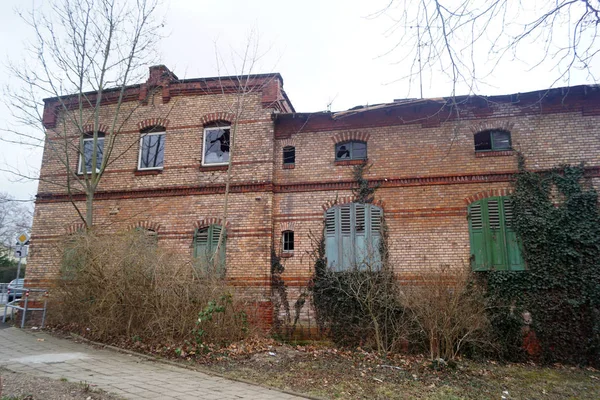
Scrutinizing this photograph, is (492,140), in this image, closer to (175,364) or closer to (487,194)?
(487,194)

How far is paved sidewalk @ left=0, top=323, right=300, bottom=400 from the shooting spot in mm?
6207

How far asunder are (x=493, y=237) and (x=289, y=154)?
6318 millimetres

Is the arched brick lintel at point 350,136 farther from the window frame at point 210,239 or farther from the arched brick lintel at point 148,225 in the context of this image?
the arched brick lintel at point 148,225

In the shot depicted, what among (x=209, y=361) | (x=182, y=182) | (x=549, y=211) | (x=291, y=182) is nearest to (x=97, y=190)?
(x=182, y=182)

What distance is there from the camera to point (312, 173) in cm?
1252

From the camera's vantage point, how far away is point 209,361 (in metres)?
8.35

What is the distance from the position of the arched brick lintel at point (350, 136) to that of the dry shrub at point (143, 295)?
5592 mm

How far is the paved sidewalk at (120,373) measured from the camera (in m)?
6.21

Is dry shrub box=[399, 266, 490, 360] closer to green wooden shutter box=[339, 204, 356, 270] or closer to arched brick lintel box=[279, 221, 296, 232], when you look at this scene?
green wooden shutter box=[339, 204, 356, 270]

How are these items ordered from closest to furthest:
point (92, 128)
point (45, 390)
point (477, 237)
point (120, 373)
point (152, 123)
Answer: point (45, 390) < point (120, 373) < point (477, 237) < point (152, 123) < point (92, 128)

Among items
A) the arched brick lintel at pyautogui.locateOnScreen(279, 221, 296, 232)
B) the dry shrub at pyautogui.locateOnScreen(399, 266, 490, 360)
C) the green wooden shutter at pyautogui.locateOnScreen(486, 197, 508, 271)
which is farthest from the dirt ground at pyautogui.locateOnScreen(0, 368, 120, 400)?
the green wooden shutter at pyautogui.locateOnScreen(486, 197, 508, 271)

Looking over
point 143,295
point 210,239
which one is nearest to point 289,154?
point 210,239

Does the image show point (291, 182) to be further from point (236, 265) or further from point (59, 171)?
point (59, 171)

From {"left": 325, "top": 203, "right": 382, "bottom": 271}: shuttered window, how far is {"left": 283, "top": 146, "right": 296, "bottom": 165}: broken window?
2.11m
